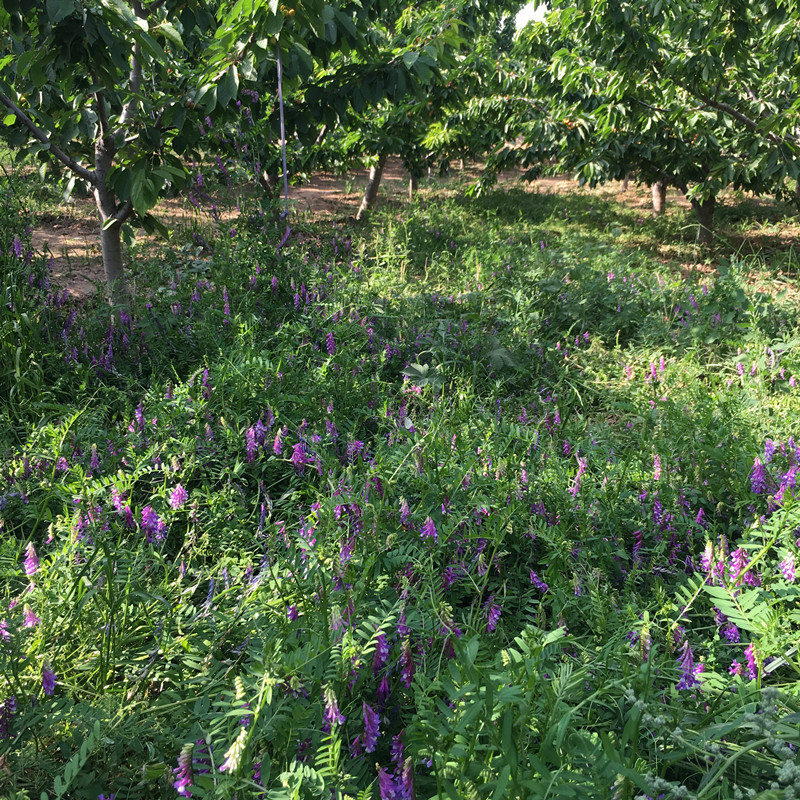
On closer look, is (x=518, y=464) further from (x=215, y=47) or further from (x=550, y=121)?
(x=550, y=121)

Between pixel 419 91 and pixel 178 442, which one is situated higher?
pixel 419 91

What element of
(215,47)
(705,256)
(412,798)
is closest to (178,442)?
(412,798)

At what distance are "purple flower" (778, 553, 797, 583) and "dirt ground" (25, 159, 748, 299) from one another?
3.81 meters

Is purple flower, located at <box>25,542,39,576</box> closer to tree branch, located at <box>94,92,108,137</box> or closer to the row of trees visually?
the row of trees

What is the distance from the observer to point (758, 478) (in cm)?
206

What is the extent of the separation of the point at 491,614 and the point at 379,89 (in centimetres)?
310

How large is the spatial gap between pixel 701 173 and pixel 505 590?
6378 millimetres

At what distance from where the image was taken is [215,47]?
287 centimetres

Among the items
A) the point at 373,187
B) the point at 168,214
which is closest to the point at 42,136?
the point at 168,214

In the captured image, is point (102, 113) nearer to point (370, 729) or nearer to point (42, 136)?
point (42, 136)

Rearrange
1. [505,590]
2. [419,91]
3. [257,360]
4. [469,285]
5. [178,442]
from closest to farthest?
[505,590], [178,442], [257,360], [419,91], [469,285]

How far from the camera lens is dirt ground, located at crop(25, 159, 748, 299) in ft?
15.8

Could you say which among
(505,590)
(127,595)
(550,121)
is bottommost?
(505,590)

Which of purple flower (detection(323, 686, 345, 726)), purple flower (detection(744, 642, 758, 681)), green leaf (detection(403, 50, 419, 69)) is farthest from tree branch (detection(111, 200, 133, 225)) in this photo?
purple flower (detection(744, 642, 758, 681))
